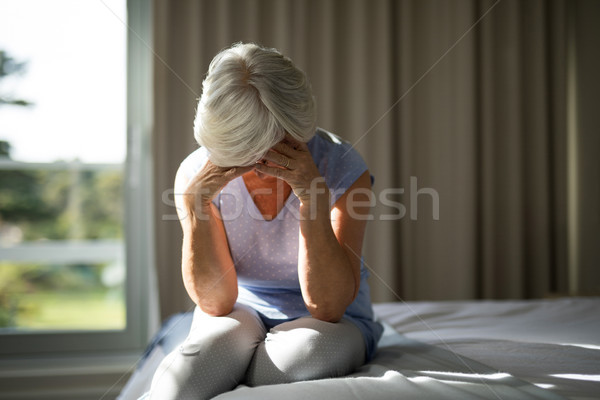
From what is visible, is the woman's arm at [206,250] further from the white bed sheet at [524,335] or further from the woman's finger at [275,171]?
the white bed sheet at [524,335]

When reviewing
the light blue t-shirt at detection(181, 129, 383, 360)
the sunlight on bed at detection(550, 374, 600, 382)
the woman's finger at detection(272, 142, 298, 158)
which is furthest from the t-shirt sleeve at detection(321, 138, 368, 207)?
the sunlight on bed at detection(550, 374, 600, 382)

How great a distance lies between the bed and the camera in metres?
0.79

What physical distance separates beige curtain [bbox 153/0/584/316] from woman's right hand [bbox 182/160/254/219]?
1331 mm

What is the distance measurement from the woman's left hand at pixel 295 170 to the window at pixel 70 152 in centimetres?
150

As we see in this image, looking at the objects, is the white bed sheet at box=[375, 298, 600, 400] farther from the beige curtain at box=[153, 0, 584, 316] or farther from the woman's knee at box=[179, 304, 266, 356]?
the beige curtain at box=[153, 0, 584, 316]

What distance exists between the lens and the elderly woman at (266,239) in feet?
2.97

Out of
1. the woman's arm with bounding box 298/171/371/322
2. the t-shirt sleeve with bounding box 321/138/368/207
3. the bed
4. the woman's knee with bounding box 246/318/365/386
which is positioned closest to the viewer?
the bed

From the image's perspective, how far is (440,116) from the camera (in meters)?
2.59

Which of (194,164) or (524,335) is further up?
(194,164)

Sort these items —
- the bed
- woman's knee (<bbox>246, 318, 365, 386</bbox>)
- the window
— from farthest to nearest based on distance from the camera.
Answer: the window < woman's knee (<bbox>246, 318, 365, 386</bbox>) < the bed

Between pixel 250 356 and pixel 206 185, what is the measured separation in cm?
36

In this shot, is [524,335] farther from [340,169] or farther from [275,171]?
[275,171]

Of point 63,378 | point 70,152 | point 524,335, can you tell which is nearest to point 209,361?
point 524,335

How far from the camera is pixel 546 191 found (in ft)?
8.70
